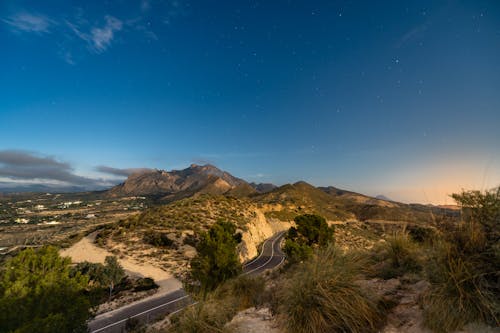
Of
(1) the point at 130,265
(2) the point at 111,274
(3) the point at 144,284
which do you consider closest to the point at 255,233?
(1) the point at 130,265

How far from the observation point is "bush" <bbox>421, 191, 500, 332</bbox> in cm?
326

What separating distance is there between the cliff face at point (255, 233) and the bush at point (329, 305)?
120 feet

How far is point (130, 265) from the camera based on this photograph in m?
33.1

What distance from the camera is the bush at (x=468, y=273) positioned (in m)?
3.26

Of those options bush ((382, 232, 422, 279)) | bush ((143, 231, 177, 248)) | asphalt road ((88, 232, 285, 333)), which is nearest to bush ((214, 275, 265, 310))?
bush ((382, 232, 422, 279))

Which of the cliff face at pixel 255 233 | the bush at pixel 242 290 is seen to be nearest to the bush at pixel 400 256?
the bush at pixel 242 290

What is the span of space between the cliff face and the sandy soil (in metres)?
13.0

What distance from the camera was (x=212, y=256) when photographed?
17.0m

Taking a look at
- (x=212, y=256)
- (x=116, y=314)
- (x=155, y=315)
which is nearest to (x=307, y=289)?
(x=212, y=256)

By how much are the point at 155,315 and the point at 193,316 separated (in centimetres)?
1577

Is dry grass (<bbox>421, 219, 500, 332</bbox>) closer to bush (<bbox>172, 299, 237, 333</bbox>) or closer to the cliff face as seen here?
bush (<bbox>172, 299, 237, 333</bbox>)

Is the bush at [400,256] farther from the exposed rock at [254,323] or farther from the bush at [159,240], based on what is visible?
Answer: the bush at [159,240]

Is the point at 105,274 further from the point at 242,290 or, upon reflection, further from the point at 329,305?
the point at 329,305

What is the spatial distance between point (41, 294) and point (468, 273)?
13.2 metres
